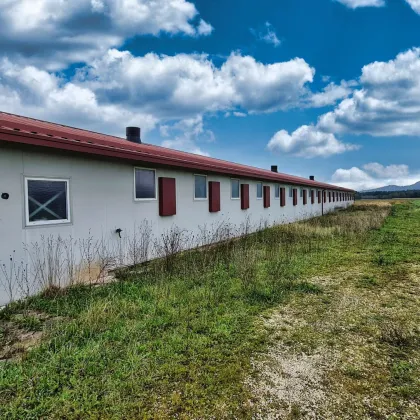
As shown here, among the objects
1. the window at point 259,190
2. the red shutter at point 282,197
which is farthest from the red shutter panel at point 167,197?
the red shutter at point 282,197

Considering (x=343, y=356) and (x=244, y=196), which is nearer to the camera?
(x=343, y=356)

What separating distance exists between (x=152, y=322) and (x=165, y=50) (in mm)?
13344

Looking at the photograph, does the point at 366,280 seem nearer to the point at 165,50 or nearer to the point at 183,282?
the point at 183,282

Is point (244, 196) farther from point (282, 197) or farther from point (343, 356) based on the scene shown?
point (343, 356)

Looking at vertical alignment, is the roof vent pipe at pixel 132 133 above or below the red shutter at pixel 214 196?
above

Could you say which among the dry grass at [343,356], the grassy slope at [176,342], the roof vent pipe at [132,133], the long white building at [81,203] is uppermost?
the roof vent pipe at [132,133]

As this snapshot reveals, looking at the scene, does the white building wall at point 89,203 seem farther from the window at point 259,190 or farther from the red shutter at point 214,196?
the window at point 259,190

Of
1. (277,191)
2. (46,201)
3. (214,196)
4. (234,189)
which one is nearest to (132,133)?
(214,196)

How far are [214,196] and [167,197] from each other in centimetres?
291

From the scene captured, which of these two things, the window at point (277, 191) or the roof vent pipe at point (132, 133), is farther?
the window at point (277, 191)

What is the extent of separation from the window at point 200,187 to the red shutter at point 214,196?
0.30 meters

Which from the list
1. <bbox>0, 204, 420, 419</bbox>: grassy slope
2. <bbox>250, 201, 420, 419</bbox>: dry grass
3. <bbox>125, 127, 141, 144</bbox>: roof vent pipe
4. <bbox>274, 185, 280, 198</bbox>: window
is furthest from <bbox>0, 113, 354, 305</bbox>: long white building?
<bbox>274, 185, 280, 198</bbox>: window

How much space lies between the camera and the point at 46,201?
5344mm

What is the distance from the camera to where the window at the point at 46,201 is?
5062mm
